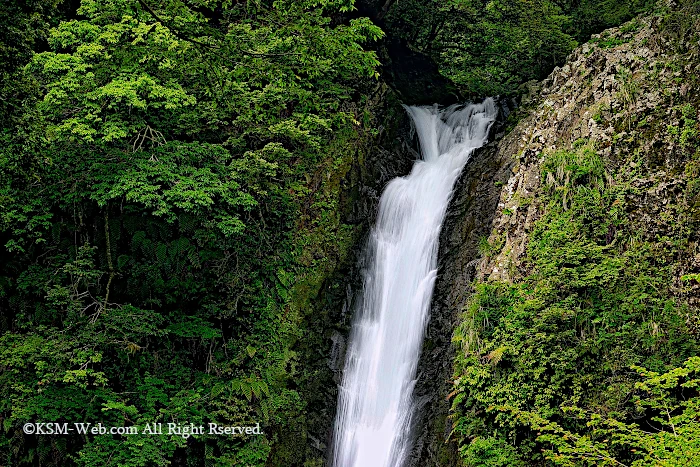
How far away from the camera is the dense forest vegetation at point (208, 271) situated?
6.07 meters

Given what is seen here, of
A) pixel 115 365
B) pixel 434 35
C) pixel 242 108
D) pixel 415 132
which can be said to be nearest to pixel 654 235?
pixel 242 108

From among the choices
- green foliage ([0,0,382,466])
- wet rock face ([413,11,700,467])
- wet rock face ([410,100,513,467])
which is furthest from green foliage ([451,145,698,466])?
green foliage ([0,0,382,466])

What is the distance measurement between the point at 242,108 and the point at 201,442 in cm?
447

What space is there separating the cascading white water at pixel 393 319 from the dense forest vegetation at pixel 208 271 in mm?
768

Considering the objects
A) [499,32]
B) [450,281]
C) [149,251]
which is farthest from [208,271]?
[499,32]

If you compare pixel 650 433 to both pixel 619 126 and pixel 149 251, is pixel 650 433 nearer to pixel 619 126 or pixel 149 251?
pixel 619 126

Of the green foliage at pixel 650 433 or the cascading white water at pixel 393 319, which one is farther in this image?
the cascading white water at pixel 393 319

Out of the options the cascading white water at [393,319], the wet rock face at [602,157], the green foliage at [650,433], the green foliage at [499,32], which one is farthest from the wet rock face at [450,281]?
the green foliage at [499,32]

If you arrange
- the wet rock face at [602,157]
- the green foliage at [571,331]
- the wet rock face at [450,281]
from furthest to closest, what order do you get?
1. the wet rock face at [450,281]
2. the wet rock face at [602,157]
3. the green foliage at [571,331]

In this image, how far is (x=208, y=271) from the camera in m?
8.23

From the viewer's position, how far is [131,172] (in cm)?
704

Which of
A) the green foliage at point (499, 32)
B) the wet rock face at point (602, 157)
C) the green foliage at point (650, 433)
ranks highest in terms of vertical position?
the green foliage at point (499, 32)

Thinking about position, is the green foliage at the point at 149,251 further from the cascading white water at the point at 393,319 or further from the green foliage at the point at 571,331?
the green foliage at the point at 571,331

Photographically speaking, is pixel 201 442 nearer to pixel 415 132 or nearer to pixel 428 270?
pixel 428 270
